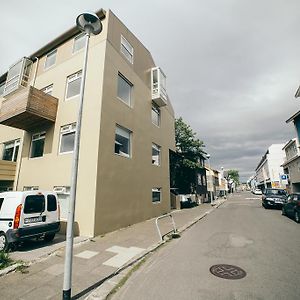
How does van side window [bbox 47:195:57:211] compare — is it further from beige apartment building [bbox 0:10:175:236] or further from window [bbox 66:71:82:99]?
window [bbox 66:71:82:99]

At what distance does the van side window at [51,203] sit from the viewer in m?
8.33

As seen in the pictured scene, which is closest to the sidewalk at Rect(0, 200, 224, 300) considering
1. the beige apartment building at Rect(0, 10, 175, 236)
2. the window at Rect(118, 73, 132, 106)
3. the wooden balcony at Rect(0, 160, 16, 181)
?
the beige apartment building at Rect(0, 10, 175, 236)

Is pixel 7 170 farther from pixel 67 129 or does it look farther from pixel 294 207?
pixel 294 207

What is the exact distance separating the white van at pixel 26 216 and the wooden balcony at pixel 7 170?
6548 millimetres

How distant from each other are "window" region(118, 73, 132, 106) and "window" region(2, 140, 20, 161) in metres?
8.96

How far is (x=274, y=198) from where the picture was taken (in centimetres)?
1956

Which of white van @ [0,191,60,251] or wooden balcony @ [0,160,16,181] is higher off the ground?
wooden balcony @ [0,160,16,181]

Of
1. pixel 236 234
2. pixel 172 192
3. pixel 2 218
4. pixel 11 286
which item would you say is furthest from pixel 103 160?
pixel 172 192

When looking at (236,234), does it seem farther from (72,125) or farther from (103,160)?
(72,125)

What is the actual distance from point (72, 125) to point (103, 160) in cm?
317

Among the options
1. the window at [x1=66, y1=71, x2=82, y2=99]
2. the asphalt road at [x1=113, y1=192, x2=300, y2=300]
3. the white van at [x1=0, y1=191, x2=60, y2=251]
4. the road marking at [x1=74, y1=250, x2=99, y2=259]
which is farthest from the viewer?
the window at [x1=66, y1=71, x2=82, y2=99]

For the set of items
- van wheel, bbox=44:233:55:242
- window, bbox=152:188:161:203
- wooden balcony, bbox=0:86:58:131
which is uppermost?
wooden balcony, bbox=0:86:58:131

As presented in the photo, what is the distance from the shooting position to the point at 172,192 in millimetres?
23094

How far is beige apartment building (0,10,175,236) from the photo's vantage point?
1016 centimetres
